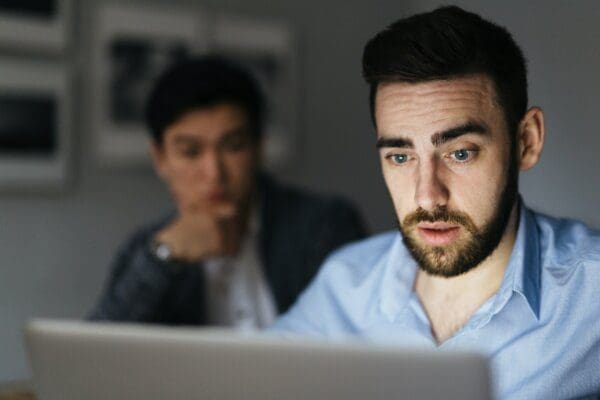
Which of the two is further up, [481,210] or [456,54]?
[456,54]

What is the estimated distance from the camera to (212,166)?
134 centimetres

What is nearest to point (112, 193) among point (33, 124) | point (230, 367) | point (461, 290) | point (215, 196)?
point (33, 124)

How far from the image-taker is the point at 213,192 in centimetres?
136

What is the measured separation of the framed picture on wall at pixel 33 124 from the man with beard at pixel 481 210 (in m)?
1.15

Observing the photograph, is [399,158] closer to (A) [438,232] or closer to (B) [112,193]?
(A) [438,232]

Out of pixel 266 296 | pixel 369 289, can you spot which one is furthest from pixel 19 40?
pixel 369 289

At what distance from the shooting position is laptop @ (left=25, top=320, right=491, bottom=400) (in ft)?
1.55

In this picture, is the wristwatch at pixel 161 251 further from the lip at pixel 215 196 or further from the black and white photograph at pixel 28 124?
the black and white photograph at pixel 28 124

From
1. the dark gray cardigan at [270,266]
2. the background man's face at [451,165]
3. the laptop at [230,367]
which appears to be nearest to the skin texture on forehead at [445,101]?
the background man's face at [451,165]

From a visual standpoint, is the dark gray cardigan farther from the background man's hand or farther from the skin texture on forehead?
the skin texture on forehead

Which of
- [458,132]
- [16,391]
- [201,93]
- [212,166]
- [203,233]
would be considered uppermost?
[458,132]

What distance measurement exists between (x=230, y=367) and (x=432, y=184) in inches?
8.8

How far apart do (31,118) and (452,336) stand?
1249 millimetres

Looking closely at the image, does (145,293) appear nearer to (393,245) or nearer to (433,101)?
(393,245)
